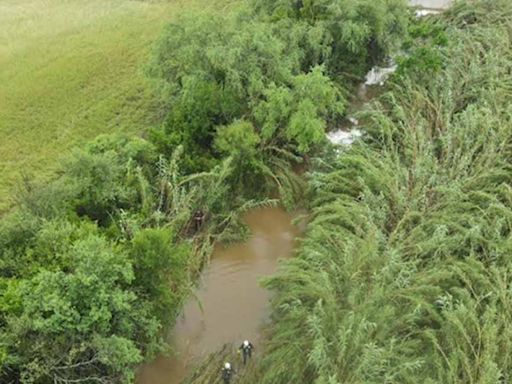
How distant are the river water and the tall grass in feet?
4.83

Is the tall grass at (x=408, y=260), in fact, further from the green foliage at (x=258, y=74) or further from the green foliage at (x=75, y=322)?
the green foliage at (x=75, y=322)

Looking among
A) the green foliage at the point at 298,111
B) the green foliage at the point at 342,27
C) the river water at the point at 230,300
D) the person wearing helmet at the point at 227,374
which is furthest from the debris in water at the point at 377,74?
the person wearing helmet at the point at 227,374

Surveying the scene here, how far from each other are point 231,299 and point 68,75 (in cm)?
1395

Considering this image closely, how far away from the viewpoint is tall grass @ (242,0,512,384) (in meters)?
11.4

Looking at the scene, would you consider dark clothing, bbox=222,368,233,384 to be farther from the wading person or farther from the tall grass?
the wading person

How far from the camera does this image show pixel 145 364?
548 inches

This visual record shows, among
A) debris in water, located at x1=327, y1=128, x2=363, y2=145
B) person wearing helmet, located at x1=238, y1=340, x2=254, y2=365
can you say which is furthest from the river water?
debris in water, located at x1=327, y1=128, x2=363, y2=145

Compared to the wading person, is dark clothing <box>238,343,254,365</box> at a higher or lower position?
lower

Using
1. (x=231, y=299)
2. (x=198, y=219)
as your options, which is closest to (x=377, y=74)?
(x=198, y=219)

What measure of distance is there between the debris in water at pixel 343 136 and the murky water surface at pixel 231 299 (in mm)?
3980

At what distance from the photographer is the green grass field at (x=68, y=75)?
20.2 metres

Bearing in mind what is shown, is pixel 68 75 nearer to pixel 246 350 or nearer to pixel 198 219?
pixel 198 219

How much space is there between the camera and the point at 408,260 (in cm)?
1386

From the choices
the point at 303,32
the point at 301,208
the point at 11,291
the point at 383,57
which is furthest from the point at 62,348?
the point at 383,57
